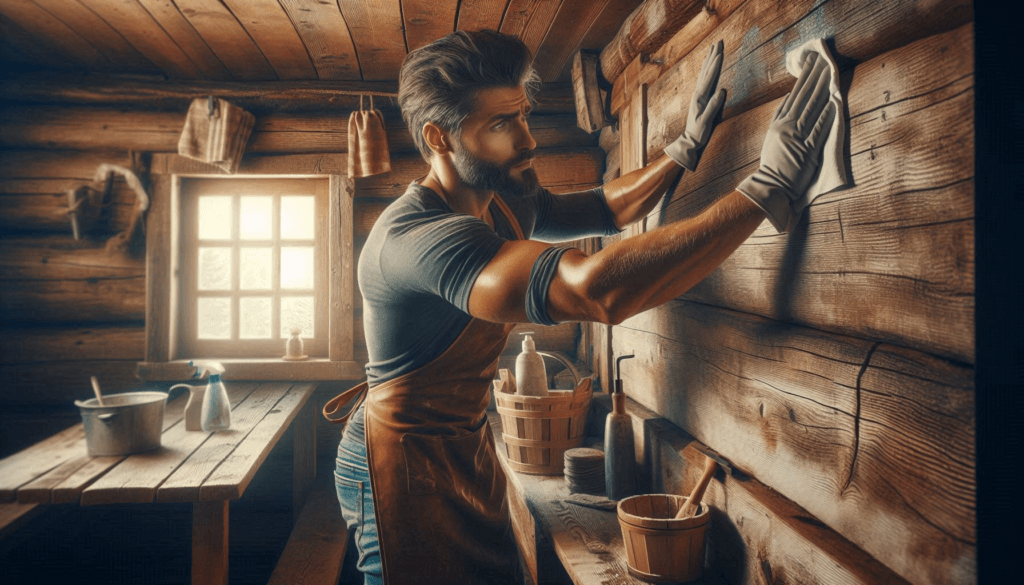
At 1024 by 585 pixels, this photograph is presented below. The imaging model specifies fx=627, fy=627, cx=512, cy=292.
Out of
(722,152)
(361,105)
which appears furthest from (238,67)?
(722,152)

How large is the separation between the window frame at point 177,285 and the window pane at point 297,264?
280mm

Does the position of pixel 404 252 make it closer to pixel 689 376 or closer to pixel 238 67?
pixel 689 376

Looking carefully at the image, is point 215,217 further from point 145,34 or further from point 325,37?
point 325,37

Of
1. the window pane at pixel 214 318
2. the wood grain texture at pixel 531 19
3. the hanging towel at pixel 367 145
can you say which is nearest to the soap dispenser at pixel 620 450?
the wood grain texture at pixel 531 19

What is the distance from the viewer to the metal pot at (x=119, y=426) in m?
2.75

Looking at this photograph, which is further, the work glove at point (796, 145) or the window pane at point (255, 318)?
the window pane at point (255, 318)

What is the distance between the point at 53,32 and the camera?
3400 mm

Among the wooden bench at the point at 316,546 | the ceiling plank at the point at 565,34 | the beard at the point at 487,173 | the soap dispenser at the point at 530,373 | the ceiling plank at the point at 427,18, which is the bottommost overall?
the wooden bench at the point at 316,546

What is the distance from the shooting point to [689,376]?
2203 millimetres

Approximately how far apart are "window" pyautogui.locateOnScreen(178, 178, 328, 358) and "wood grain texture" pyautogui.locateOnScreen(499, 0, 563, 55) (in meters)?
1.82

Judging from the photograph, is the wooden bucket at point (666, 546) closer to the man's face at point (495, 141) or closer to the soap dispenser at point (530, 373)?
the soap dispenser at point (530, 373)

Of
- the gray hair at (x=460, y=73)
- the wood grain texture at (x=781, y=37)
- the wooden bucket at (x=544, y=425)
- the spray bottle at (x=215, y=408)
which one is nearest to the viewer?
the wood grain texture at (x=781, y=37)

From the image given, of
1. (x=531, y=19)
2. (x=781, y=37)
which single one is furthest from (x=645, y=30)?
(x=781, y=37)

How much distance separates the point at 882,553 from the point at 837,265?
60 centimetres
